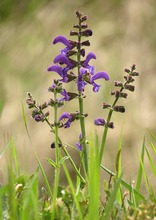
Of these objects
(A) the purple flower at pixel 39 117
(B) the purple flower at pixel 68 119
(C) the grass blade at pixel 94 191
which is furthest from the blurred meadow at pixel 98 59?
(C) the grass blade at pixel 94 191

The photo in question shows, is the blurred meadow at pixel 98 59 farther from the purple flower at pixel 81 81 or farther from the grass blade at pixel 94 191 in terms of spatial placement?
the grass blade at pixel 94 191

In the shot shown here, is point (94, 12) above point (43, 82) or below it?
above

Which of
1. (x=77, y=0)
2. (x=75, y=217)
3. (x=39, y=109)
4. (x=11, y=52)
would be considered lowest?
(x=75, y=217)

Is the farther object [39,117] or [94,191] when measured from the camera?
[39,117]

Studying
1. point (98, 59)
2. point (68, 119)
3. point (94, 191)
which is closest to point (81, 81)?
point (68, 119)

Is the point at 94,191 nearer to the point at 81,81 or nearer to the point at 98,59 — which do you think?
the point at 81,81

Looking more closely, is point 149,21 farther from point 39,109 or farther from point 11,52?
point 39,109

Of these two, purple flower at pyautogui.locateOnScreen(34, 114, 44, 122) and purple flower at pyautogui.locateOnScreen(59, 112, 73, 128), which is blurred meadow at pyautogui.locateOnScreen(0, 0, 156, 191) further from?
purple flower at pyautogui.locateOnScreen(34, 114, 44, 122)

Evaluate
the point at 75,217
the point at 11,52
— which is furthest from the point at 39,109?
the point at 11,52
